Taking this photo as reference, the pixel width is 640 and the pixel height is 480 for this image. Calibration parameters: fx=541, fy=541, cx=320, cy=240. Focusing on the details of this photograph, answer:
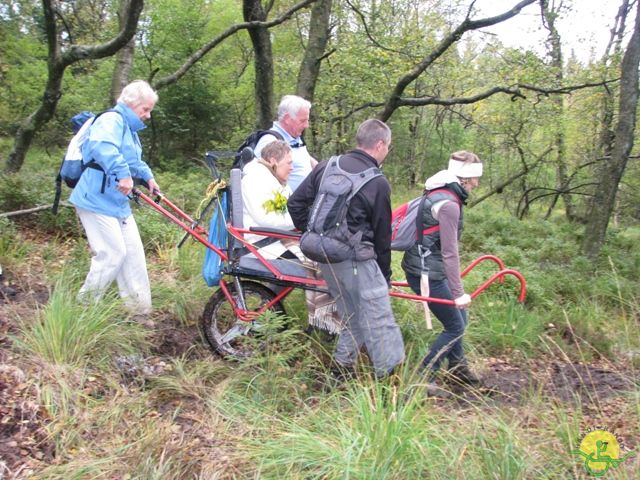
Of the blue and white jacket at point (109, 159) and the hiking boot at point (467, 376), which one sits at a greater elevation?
the blue and white jacket at point (109, 159)

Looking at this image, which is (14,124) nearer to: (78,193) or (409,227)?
(78,193)

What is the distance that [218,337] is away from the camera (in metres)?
4.43

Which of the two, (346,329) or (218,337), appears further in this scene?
(218,337)

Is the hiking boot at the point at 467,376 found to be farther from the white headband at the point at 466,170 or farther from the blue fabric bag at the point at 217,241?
the blue fabric bag at the point at 217,241

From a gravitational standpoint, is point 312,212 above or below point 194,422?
above

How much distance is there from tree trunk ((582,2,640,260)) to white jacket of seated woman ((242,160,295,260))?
6994 mm

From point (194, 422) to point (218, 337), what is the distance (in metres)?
1.16

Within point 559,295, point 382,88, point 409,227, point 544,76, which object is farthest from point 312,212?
point 382,88

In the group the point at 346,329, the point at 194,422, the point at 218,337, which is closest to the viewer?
the point at 194,422

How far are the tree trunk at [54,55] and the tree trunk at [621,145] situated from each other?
A: 7.55 metres

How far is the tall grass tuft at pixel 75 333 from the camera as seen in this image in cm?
368

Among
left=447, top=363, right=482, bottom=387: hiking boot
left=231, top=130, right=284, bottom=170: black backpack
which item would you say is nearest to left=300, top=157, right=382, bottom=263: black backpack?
left=231, top=130, right=284, bottom=170: black backpack

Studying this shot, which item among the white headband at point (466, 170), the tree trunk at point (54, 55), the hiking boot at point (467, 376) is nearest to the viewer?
the white headband at point (466, 170)

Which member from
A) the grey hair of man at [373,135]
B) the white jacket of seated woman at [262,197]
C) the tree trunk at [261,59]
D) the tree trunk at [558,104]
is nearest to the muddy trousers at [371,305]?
the white jacket of seated woman at [262,197]
